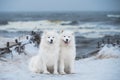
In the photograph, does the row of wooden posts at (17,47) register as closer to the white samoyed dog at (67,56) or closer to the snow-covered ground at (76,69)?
the snow-covered ground at (76,69)

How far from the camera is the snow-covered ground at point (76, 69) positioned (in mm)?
2266

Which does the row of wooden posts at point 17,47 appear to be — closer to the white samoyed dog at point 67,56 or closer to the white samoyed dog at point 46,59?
the white samoyed dog at point 46,59

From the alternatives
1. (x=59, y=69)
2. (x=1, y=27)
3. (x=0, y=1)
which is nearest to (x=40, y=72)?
(x=59, y=69)

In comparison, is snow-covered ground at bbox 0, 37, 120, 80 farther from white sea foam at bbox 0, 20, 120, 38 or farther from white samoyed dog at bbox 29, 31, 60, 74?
white sea foam at bbox 0, 20, 120, 38

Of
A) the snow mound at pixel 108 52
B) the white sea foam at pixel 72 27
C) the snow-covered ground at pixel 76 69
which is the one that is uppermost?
the white sea foam at pixel 72 27

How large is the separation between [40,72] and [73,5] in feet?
2.03

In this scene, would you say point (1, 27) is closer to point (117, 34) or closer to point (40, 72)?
point (40, 72)

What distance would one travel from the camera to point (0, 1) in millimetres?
2465

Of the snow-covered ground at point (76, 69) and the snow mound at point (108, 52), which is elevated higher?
the snow mound at point (108, 52)

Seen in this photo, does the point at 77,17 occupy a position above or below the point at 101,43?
above

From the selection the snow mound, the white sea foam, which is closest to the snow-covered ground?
the snow mound

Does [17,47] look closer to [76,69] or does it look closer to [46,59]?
[46,59]

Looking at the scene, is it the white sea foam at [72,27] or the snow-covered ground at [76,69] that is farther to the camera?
the white sea foam at [72,27]

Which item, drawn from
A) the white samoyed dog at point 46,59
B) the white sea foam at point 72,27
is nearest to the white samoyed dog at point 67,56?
the white samoyed dog at point 46,59
